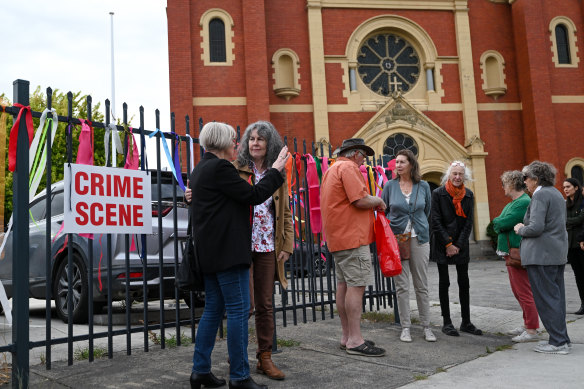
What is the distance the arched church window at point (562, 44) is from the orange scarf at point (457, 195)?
20341 millimetres

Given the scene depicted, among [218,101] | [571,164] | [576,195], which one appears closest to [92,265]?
[576,195]

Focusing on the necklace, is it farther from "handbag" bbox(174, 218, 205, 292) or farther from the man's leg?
"handbag" bbox(174, 218, 205, 292)

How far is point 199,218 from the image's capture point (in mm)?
3416

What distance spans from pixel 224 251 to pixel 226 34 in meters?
18.3

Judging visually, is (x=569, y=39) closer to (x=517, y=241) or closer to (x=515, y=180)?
(x=515, y=180)

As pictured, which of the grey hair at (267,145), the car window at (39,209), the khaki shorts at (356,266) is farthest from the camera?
the car window at (39,209)

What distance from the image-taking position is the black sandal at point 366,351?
448 centimetres

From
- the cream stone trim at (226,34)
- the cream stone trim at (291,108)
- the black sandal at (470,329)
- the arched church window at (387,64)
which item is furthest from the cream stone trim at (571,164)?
the black sandal at (470,329)

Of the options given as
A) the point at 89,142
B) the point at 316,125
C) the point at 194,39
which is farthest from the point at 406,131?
the point at 89,142

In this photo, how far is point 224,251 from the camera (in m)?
3.34

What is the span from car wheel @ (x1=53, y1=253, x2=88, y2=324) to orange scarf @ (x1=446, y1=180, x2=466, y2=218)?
422 cm

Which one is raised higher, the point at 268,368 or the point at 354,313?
the point at 354,313

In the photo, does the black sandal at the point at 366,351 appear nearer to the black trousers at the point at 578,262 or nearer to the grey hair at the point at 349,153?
the grey hair at the point at 349,153

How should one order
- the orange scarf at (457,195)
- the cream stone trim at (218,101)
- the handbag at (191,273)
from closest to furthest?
the handbag at (191,273)
the orange scarf at (457,195)
the cream stone trim at (218,101)
